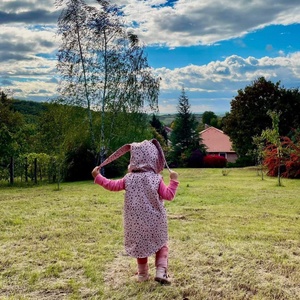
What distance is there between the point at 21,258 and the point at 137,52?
1957 centimetres

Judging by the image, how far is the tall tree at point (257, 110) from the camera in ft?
102

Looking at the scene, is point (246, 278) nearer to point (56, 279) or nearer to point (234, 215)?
point (56, 279)

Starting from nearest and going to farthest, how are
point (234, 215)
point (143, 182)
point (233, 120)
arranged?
point (143, 182) < point (234, 215) < point (233, 120)

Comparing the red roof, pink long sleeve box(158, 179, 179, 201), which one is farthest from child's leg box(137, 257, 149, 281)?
the red roof

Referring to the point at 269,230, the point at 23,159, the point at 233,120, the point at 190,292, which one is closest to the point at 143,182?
the point at 190,292

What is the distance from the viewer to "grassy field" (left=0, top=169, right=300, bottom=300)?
12.3ft

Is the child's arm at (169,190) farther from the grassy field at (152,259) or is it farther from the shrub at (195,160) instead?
the shrub at (195,160)

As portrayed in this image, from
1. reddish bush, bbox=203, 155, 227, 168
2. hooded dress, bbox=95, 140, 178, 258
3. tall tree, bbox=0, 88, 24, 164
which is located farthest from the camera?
reddish bush, bbox=203, 155, 227, 168

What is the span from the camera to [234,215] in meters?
8.41

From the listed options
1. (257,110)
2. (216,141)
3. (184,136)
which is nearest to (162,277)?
(257,110)

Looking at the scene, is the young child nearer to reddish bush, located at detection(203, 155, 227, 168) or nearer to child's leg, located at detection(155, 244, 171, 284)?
child's leg, located at detection(155, 244, 171, 284)

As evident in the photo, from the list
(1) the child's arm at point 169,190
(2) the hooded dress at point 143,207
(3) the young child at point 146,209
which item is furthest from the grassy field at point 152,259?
(1) the child's arm at point 169,190

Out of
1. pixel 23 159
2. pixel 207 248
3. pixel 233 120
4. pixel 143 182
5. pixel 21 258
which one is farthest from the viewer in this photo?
A: pixel 233 120

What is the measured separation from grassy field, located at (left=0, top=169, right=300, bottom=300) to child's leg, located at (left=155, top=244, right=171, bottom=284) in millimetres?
84
